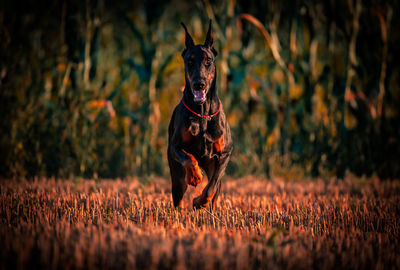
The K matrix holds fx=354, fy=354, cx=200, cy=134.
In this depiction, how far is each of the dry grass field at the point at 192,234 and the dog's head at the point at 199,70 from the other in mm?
1165

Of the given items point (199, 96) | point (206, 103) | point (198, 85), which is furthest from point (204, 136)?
point (198, 85)

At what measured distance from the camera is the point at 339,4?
261 inches

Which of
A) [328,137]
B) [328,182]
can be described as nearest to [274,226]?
[328,182]

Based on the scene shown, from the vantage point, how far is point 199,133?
352 cm

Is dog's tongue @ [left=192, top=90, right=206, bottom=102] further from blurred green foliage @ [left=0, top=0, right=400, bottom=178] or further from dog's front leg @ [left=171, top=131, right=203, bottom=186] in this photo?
blurred green foliage @ [left=0, top=0, right=400, bottom=178]

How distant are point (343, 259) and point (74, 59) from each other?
5653mm

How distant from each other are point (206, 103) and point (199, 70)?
1.24ft

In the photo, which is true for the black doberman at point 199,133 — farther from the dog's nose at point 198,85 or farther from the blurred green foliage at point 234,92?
the blurred green foliage at point 234,92

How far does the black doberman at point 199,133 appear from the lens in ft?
11.1

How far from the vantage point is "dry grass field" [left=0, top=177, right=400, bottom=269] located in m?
2.10

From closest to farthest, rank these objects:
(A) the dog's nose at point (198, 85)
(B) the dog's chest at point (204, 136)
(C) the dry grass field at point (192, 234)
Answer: (C) the dry grass field at point (192, 234)
(A) the dog's nose at point (198, 85)
(B) the dog's chest at point (204, 136)

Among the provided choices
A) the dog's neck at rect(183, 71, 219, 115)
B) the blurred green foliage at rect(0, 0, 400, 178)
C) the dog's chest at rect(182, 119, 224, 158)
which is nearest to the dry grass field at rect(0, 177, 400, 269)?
the dog's chest at rect(182, 119, 224, 158)

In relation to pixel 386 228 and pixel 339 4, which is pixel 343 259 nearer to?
pixel 386 228

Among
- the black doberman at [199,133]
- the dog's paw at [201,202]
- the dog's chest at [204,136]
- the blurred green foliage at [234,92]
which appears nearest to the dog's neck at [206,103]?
the black doberman at [199,133]
